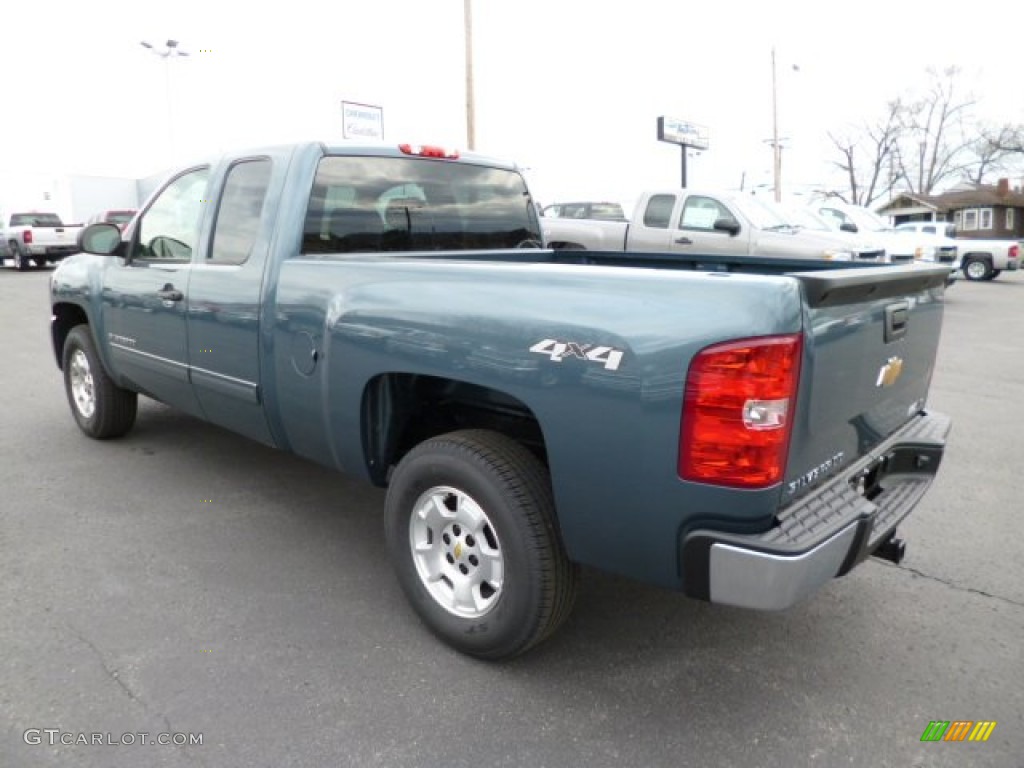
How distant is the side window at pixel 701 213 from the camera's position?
1162 cm

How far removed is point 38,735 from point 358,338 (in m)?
1.64

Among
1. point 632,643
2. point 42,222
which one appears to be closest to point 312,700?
point 632,643

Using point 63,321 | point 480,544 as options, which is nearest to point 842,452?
point 480,544

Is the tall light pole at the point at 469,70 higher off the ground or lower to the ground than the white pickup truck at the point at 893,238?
higher

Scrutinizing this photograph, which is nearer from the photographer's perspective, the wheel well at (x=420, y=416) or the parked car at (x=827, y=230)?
the wheel well at (x=420, y=416)

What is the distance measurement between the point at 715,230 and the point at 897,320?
9138 millimetres

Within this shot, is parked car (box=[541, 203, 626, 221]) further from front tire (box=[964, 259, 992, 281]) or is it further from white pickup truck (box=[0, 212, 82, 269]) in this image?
white pickup truck (box=[0, 212, 82, 269])

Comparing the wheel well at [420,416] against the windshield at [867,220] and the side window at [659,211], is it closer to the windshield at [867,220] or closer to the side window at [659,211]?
the side window at [659,211]

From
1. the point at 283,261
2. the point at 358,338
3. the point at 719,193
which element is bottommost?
the point at 358,338

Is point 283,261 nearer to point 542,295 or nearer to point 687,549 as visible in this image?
point 542,295

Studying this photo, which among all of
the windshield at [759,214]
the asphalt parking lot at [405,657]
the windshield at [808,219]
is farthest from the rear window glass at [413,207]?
the windshield at [808,219]

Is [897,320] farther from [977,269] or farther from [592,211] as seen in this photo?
[977,269]

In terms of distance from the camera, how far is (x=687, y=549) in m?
2.25

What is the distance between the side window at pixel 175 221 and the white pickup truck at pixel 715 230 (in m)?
6.37
